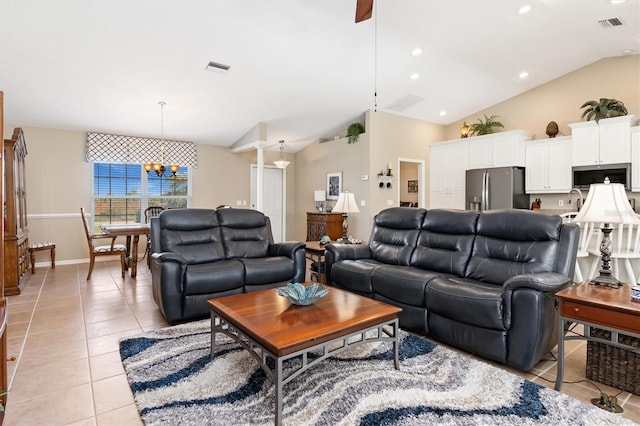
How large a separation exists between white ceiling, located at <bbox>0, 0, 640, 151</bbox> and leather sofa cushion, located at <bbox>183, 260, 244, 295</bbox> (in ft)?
8.59

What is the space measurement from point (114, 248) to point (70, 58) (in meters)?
2.64

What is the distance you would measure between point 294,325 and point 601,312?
66.7 inches

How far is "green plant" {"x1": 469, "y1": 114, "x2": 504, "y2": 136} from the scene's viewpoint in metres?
6.62

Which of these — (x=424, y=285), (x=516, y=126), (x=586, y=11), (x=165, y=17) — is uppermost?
(x=586, y=11)

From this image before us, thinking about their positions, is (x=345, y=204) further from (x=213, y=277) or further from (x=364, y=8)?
(x=364, y=8)

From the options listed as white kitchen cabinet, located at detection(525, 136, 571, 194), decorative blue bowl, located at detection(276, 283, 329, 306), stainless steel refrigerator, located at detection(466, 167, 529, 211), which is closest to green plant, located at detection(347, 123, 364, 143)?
stainless steel refrigerator, located at detection(466, 167, 529, 211)

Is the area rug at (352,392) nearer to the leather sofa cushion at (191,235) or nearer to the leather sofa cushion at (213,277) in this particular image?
the leather sofa cushion at (213,277)

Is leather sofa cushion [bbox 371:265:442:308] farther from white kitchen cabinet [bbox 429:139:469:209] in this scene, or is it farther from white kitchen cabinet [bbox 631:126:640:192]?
white kitchen cabinet [bbox 429:139:469:209]

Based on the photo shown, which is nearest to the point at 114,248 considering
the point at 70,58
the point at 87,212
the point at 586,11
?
the point at 87,212

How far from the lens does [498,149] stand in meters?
6.29

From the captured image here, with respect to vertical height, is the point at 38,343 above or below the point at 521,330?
below

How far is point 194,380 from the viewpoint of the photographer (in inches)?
84.5

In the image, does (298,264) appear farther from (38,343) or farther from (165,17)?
(165,17)

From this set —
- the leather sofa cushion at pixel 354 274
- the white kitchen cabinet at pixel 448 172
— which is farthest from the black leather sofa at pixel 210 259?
the white kitchen cabinet at pixel 448 172
